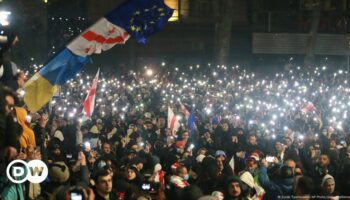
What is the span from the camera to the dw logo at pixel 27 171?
6121 mm

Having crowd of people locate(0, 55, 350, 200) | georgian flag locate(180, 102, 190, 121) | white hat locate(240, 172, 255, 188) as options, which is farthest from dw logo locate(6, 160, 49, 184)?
georgian flag locate(180, 102, 190, 121)

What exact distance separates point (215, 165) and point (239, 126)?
22.5ft

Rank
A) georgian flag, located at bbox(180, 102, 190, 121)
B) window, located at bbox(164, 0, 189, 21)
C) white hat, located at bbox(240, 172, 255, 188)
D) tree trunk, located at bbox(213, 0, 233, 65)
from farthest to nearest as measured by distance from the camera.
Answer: window, located at bbox(164, 0, 189, 21), tree trunk, located at bbox(213, 0, 233, 65), georgian flag, located at bbox(180, 102, 190, 121), white hat, located at bbox(240, 172, 255, 188)

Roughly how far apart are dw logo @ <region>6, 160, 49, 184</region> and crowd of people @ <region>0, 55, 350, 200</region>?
3.3 inches

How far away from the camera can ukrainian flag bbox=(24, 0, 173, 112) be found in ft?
25.0

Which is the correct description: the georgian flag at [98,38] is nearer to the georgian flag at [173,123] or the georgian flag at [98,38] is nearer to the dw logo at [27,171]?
the dw logo at [27,171]

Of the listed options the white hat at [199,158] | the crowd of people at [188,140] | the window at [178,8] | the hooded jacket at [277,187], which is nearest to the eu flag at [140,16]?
the crowd of people at [188,140]

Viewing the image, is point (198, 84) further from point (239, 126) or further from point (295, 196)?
point (295, 196)

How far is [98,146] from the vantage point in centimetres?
1193

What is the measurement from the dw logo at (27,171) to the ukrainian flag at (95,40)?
0.81 m

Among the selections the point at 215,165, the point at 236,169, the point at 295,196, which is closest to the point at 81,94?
the point at 236,169

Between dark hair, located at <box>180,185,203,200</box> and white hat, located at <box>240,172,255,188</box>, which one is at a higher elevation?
dark hair, located at <box>180,185,203,200</box>

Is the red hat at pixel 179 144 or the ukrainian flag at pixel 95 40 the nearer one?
the ukrainian flag at pixel 95 40

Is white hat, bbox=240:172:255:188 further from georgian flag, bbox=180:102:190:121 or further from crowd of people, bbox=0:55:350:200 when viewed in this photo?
georgian flag, bbox=180:102:190:121
